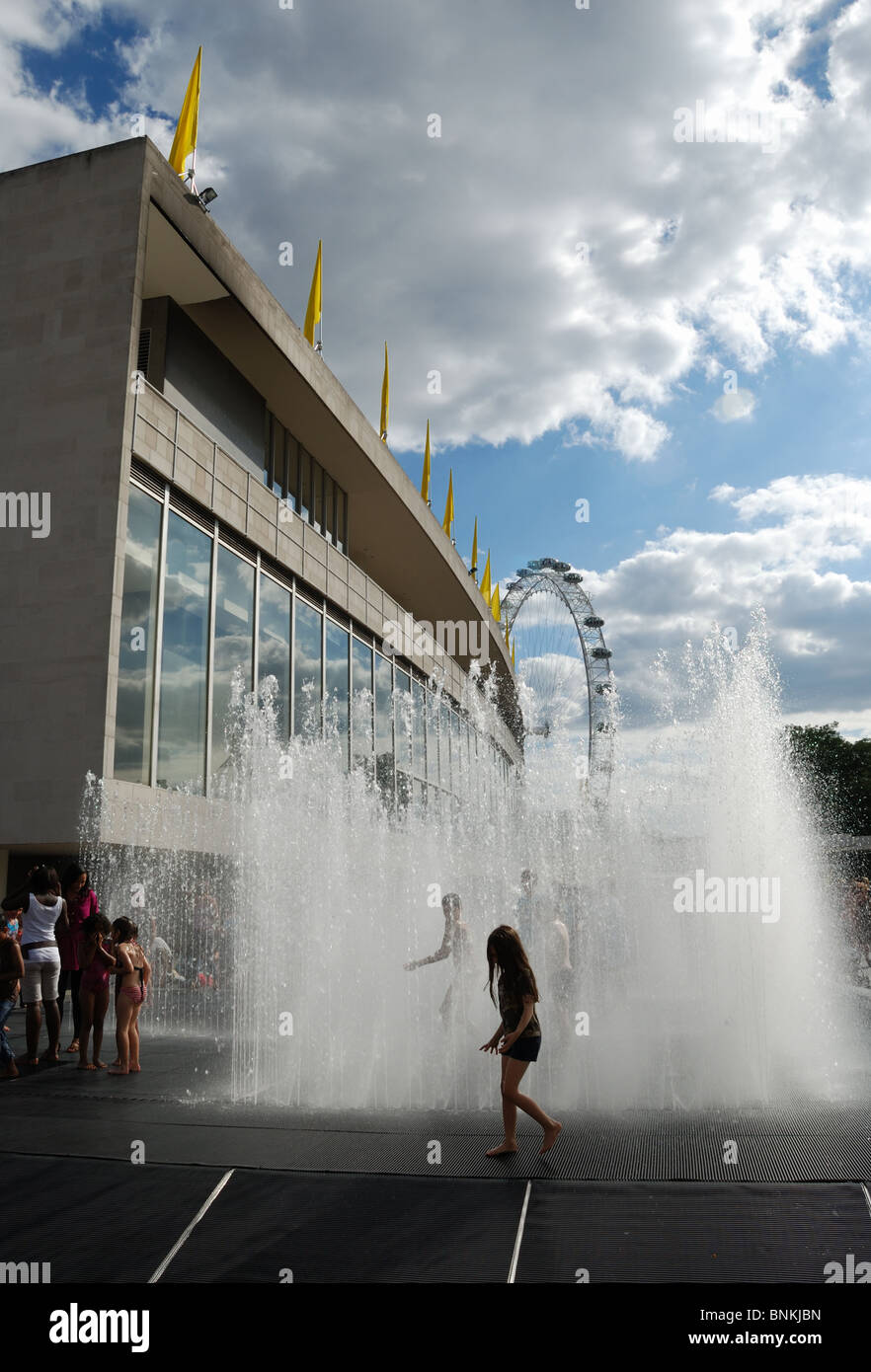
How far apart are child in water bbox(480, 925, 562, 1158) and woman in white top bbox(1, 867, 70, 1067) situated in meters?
4.90

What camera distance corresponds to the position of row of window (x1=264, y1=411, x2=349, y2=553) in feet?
74.7

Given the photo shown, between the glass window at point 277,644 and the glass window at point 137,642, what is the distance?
390cm

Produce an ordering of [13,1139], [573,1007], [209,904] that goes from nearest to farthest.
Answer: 1. [13,1139]
2. [573,1007]
3. [209,904]

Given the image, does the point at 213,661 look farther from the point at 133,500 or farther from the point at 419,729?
the point at 419,729

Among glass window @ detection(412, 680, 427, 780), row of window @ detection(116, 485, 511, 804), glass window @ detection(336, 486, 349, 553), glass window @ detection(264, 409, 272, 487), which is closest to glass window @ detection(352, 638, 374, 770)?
row of window @ detection(116, 485, 511, 804)

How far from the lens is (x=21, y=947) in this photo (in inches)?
359

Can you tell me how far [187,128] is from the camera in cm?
1858

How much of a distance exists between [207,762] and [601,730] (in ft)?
23.2

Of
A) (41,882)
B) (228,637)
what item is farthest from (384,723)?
(41,882)

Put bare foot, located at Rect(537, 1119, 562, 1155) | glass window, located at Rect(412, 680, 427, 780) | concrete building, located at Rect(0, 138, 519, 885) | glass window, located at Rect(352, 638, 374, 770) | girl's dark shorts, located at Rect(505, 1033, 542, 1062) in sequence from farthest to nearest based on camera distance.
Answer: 1. glass window, located at Rect(412, 680, 427, 780)
2. glass window, located at Rect(352, 638, 374, 770)
3. concrete building, located at Rect(0, 138, 519, 885)
4. girl's dark shorts, located at Rect(505, 1033, 542, 1062)
5. bare foot, located at Rect(537, 1119, 562, 1155)

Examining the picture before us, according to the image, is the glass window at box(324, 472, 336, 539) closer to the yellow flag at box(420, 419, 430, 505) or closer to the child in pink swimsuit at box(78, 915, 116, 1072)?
the yellow flag at box(420, 419, 430, 505)

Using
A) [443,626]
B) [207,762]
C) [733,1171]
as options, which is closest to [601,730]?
[207,762]

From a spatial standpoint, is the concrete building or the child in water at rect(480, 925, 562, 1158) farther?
the concrete building
